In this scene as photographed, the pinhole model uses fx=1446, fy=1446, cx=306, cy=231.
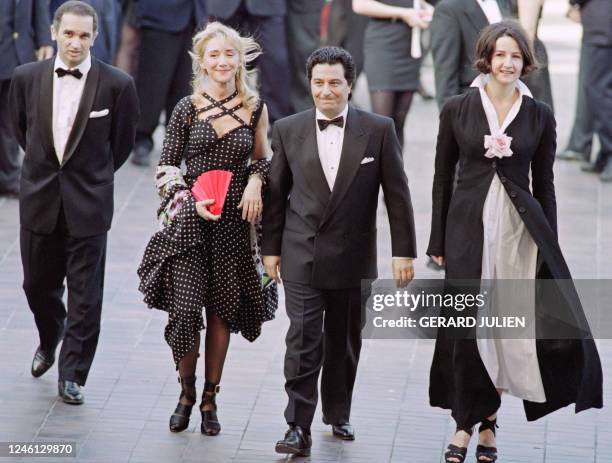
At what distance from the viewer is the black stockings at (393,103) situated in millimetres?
10656

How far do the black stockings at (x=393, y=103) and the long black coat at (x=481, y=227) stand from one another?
3986 mm

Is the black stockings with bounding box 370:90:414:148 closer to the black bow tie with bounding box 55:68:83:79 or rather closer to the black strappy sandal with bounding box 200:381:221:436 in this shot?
the black bow tie with bounding box 55:68:83:79

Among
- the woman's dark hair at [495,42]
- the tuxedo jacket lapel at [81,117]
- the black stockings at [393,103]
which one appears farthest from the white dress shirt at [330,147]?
the black stockings at [393,103]

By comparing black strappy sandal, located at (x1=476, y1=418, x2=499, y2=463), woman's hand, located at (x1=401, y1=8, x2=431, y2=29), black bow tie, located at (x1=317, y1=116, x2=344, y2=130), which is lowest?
black strappy sandal, located at (x1=476, y1=418, x2=499, y2=463)

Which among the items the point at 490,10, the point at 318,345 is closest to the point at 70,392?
the point at 318,345

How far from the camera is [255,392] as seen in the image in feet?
25.0

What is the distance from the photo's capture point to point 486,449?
6719mm

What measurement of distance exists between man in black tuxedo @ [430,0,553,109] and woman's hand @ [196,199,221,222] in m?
3.20

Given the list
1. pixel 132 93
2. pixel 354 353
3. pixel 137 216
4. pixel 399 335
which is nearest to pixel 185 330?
pixel 354 353

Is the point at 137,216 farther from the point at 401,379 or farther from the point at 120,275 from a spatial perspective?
the point at 401,379

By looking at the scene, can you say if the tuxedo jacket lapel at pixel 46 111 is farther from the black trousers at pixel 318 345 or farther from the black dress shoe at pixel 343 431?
the black dress shoe at pixel 343 431

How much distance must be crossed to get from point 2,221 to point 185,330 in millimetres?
4239

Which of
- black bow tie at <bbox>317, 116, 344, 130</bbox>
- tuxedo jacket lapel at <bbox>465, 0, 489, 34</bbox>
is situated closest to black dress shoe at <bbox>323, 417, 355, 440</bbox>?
black bow tie at <bbox>317, 116, 344, 130</bbox>

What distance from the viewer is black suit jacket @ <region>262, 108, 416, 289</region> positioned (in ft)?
21.5
